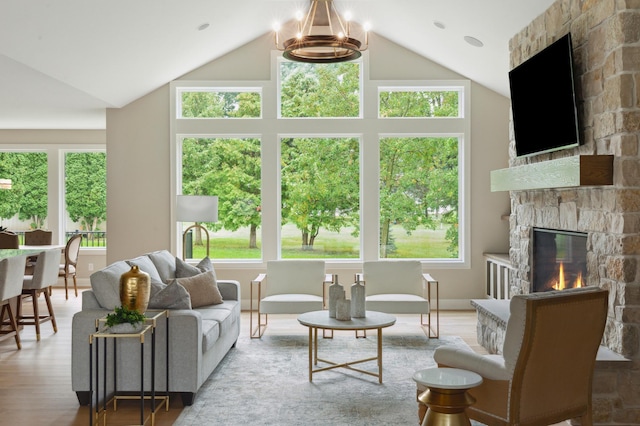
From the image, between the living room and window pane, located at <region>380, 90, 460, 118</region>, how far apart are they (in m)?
0.20

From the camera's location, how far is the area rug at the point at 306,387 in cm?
419

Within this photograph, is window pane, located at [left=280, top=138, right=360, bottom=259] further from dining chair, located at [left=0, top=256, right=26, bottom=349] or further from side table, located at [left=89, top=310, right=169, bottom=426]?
side table, located at [left=89, top=310, right=169, bottom=426]

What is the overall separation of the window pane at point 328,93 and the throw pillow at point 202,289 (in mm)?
3243

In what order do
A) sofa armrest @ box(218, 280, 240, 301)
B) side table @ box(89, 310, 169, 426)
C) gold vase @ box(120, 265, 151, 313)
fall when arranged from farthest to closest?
sofa armrest @ box(218, 280, 240, 301), gold vase @ box(120, 265, 151, 313), side table @ box(89, 310, 169, 426)

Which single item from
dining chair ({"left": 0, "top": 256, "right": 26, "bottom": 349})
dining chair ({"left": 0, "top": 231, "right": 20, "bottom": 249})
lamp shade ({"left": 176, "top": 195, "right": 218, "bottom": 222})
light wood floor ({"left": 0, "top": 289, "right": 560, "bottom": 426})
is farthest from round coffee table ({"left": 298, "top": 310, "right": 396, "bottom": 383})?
dining chair ({"left": 0, "top": 231, "right": 20, "bottom": 249})

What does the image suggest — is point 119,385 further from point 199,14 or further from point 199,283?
point 199,14

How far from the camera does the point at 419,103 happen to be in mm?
8289

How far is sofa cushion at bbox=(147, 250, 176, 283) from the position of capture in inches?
221

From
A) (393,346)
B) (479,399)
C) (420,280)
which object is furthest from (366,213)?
(479,399)

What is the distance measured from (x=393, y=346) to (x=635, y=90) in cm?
329

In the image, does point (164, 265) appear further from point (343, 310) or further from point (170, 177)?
point (170, 177)

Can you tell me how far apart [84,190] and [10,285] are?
495 cm

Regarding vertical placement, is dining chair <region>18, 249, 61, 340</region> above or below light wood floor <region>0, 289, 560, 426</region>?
above

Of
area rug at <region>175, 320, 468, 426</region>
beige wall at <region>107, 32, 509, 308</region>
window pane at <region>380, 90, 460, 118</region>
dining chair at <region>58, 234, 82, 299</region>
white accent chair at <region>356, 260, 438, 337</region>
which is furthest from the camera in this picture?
dining chair at <region>58, 234, 82, 299</region>
